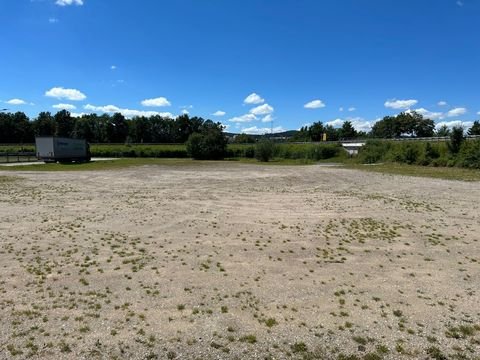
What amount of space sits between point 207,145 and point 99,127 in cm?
7500

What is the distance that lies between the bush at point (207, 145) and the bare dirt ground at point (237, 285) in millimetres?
70857

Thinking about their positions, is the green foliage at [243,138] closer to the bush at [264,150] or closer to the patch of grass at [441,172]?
the bush at [264,150]

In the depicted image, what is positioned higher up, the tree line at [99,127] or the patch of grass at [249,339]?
the tree line at [99,127]

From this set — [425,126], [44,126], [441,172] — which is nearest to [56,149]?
[441,172]

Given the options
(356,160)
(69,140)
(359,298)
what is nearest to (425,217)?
(359,298)

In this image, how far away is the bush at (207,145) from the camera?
3401 inches

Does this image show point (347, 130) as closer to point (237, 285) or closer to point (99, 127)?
point (99, 127)

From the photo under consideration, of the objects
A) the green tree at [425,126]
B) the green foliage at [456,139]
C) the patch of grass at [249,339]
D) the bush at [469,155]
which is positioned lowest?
the patch of grass at [249,339]

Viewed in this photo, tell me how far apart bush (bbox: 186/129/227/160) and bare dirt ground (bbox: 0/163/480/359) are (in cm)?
7086

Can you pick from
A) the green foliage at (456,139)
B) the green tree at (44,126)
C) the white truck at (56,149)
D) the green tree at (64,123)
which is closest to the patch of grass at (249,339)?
the white truck at (56,149)

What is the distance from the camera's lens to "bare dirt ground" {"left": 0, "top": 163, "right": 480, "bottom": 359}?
5477 mm

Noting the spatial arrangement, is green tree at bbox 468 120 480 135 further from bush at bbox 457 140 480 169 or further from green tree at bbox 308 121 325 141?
bush at bbox 457 140 480 169

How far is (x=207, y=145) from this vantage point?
86.3 metres

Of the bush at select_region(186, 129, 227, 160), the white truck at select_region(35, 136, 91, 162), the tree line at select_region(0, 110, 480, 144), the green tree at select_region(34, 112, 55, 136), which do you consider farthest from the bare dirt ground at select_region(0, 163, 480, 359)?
the green tree at select_region(34, 112, 55, 136)
